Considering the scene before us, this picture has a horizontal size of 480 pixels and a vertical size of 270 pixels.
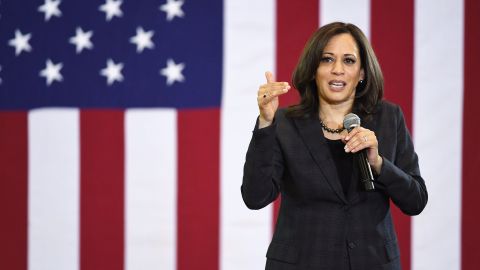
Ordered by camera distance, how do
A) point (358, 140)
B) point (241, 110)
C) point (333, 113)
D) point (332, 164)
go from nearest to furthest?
1. point (358, 140)
2. point (332, 164)
3. point (333, 113)
4. point (241, 110)

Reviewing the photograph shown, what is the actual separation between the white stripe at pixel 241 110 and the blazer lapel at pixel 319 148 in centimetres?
105

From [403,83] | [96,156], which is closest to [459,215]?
[403,83]

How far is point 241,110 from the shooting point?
7.93 feet

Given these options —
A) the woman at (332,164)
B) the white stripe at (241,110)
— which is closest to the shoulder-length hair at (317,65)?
the woman at (332,164)

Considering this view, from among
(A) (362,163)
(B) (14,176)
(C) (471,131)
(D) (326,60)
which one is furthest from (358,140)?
(B) (14,176)

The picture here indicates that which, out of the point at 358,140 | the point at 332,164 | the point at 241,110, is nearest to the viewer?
the point at 358,140

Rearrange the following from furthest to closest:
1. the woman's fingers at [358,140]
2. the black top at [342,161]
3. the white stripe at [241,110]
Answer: the white stripe at [241,110], the black top at [342,161], the woman's fingers at [358,140]

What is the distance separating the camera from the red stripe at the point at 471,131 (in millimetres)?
2492

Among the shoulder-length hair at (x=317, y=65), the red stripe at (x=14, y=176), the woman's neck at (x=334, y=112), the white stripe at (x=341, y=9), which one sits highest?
the white stripe at (x=341, y=9)

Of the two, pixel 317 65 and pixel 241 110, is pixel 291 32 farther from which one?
pixel 317 65

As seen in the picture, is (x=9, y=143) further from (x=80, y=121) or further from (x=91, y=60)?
(x=91, y=60)

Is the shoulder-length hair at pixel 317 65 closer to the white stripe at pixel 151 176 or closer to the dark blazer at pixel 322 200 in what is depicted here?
the dark blazer at pixel 322 200

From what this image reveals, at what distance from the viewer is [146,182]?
2441 mm

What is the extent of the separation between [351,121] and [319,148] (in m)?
0.10
